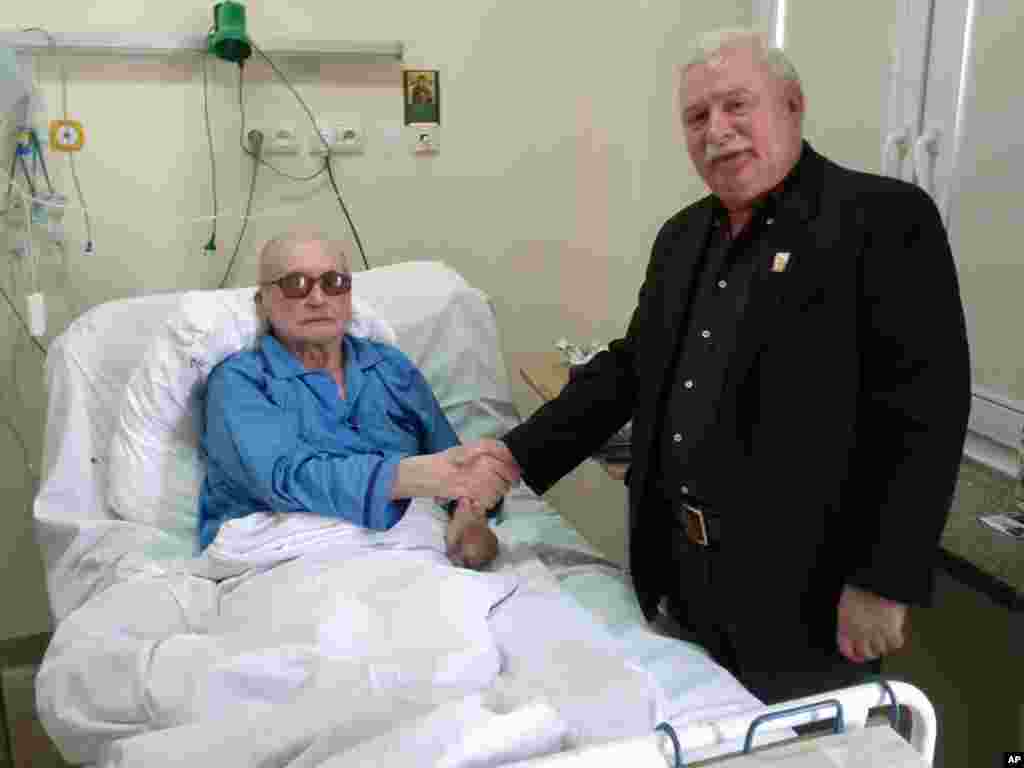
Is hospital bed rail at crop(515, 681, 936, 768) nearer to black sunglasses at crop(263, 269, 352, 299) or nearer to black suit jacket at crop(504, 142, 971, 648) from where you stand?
black suit jacket at crop(504, 142, 971, 648)

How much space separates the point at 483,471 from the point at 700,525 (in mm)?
480

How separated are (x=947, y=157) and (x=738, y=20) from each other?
1003mm

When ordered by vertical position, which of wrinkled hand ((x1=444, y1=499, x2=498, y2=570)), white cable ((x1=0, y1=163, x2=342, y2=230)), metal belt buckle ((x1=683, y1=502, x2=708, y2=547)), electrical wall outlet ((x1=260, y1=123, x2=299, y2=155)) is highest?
electrical wall outlet ((x1=260, y1=123, x2=299, y2=155))

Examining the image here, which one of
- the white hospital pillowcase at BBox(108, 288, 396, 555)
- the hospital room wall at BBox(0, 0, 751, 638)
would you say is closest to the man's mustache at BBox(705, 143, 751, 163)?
the white hospital pillowcase at BBox(108, 288, 396, 555)

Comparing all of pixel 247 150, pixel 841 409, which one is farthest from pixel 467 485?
pixel 247 150

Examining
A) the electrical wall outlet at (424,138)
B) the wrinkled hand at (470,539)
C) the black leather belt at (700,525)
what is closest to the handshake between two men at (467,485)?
the wrinkled hand at (470,539)

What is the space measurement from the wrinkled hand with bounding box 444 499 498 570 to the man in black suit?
30 centimetres

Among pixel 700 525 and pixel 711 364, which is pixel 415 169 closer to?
pixel 711 364

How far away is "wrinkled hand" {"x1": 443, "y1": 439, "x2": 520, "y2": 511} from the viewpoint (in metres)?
1.71

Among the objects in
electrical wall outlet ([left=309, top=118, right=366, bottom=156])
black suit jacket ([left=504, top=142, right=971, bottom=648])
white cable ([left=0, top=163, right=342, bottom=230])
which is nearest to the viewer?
black suit jacket ([left=504, top=142, right=971, bottom=648])

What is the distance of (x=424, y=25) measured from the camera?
2.65m

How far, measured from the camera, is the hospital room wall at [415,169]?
2.45m

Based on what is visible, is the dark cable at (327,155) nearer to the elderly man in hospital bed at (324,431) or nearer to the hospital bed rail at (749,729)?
the elderly man in hospital bed at (324,431)

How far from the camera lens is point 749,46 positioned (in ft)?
4.55
